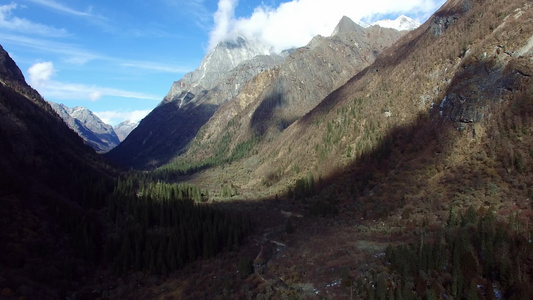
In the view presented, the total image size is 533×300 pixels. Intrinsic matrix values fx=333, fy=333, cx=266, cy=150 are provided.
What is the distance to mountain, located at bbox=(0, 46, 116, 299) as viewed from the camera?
62.2m

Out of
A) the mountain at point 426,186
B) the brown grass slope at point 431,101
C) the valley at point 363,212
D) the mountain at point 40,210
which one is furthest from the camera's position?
the brown grass slope at point 431,101

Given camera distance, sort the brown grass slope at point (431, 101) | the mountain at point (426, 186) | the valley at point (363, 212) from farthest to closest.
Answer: the brown grass slope at point (431, 101) → the valley at point (363, 212) → the mountain at point (426, 186)

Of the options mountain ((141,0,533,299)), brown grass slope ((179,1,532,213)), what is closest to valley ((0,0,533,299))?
mountain ((141,0,533,299))

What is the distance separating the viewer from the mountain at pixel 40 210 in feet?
204

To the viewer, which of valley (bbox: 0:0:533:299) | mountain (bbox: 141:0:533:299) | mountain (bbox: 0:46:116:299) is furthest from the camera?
mountain (bbox: 0:46:116:299)

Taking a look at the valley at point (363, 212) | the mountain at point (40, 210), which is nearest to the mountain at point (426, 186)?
the valley at point (363, 212)

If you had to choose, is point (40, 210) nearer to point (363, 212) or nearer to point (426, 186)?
point (363, 212)

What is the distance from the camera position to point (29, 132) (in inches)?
4828

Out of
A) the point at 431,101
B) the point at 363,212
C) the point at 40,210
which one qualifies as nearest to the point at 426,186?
the point at 363,212

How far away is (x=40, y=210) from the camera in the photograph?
8169 cm

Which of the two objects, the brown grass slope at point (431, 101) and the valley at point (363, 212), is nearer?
the valley at point (363, 212)

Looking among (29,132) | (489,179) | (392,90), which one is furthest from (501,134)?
(29,132)

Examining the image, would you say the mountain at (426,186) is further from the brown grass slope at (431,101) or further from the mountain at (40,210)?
the mountain at (40,210)

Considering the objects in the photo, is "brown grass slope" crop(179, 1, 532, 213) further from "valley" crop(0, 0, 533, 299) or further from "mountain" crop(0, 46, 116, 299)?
"mountain" crop(0, 46, 116, 299)
